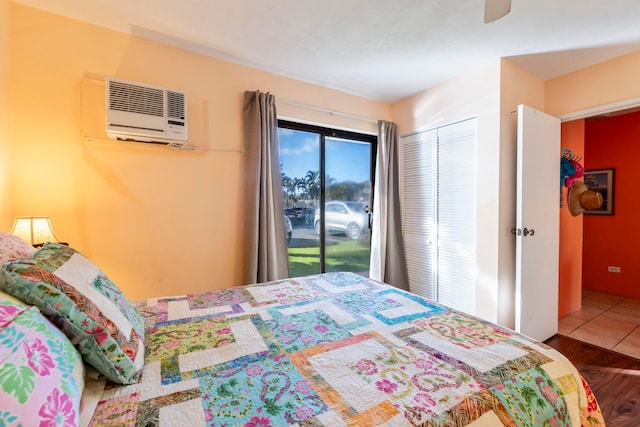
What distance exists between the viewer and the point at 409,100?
130 inches

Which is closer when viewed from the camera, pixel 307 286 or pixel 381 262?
pixel 307 286

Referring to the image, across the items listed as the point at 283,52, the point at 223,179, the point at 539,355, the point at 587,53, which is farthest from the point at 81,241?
the point at 587,53

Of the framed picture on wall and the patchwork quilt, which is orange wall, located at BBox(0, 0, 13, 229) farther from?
the framed picture on wall

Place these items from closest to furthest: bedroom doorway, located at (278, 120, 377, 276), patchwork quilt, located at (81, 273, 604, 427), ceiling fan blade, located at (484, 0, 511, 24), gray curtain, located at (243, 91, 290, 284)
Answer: patchwork quilt, located at (81, 273, 604, 427) < ceiling fan blade, located at (484, 0, 511, 24) < gray curtain, located at (243, 91, 290, 284) < bedroom doorway, located at (278, 120, 377, 276)

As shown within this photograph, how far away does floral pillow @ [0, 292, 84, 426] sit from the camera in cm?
52

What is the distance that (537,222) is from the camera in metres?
2.46

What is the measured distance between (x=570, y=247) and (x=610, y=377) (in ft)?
5.18

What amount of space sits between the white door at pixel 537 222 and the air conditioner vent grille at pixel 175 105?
2.71 metres

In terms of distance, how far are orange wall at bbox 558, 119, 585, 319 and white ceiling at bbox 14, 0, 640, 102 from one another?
80 centimetres

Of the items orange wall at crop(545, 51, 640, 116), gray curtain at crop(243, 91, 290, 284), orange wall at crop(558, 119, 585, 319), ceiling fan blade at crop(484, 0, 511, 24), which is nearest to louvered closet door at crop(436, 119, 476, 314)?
orange wall at crop(545, 51, 640, 116)

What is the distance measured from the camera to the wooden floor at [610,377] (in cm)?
168

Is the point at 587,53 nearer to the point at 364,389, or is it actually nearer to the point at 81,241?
the point at 364,389

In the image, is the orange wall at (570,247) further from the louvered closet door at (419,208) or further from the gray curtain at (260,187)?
the gray curtain at (260,187)

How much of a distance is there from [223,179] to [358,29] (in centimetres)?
159
